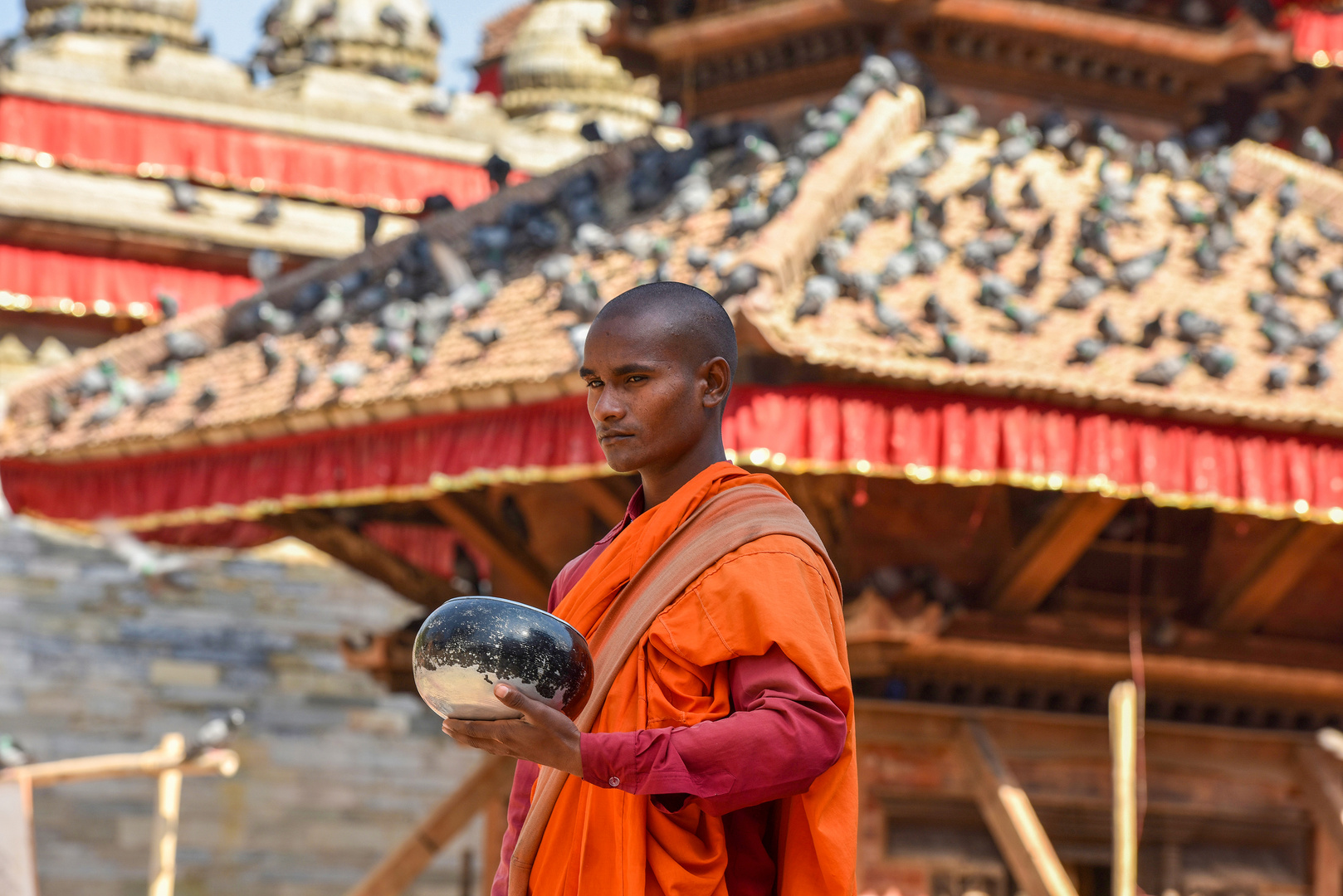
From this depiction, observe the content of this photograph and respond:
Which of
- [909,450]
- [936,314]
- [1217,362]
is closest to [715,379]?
[909,450]

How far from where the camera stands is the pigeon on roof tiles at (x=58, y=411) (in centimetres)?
848

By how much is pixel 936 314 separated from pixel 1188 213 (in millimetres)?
2105

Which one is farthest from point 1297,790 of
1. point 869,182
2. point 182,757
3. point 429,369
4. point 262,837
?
point 262,837

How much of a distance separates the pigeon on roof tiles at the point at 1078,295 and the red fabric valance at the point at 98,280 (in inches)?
247

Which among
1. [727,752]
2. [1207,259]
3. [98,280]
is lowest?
[727,752]

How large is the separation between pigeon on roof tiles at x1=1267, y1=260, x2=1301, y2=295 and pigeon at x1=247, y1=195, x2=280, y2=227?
7.43 metres

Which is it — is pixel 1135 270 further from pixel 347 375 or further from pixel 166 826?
pixel 166 826

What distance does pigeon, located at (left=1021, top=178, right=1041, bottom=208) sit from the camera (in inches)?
296

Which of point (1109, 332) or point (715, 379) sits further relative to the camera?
point (1109, 332)

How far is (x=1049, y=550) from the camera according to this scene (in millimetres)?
6824

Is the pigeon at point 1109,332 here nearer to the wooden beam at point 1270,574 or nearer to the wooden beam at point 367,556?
the wooden beam at point 1270,574

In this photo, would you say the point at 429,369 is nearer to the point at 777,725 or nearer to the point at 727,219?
the point at 727,219

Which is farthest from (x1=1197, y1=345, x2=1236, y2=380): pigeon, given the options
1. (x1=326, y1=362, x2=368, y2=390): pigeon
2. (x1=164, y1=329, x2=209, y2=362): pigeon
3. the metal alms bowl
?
(x1=164, y1=329, x2=209, y2=362): pigeon

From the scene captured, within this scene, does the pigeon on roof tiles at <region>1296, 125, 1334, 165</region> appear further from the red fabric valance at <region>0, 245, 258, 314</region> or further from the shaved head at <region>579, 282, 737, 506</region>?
the shaved head at <region>579, 282, 737, 506</region>
